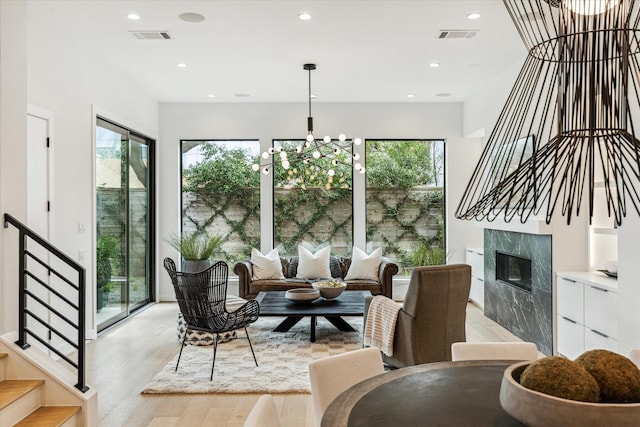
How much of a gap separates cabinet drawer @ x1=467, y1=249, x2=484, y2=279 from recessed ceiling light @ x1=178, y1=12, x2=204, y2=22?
187 inches

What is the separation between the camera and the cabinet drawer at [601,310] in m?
3.79

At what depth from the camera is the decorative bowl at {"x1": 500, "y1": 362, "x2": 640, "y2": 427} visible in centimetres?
115

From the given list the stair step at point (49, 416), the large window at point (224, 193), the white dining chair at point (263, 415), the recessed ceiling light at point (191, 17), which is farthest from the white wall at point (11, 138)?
the large window at point (224, 193)

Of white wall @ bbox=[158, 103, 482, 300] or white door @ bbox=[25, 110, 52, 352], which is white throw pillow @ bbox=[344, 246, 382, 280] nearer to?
white wall @ bbox=[158, 103, 482, 300]

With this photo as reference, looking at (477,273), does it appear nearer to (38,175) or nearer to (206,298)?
(206,298)

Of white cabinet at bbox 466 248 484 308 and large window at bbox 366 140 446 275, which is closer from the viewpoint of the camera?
white cabinet at bbox 466 248 484 308

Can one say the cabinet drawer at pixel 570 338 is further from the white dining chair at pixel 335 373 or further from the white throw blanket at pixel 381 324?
the white dining chair at pixel 335 373

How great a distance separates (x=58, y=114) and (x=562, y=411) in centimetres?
482

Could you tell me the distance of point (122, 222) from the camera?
6359 mm

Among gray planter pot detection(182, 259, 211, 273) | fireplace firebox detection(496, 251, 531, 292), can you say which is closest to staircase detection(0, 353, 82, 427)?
gray planter pot detection(182, 259, 211, 273)

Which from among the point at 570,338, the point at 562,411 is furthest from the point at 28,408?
the point at 570,338

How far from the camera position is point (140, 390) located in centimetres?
390

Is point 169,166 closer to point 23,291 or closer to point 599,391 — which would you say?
point 23,291

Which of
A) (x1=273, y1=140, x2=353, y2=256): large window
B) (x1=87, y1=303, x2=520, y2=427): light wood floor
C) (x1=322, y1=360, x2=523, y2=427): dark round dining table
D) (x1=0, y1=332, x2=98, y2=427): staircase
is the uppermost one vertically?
(x1=273, y1=140, x2=353, y2=256): large window
